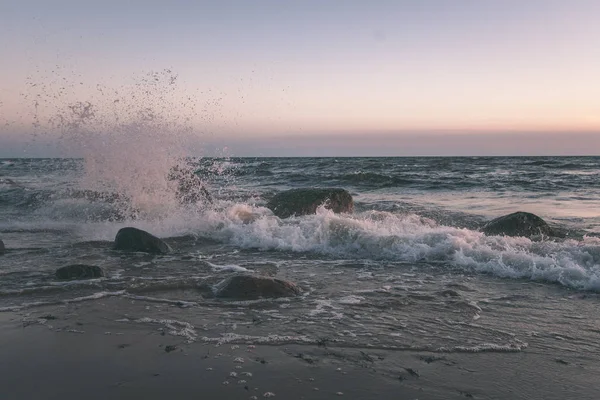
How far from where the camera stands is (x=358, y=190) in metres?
22.0

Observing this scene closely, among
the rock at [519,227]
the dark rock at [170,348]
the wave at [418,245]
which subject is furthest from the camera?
the rock at [519,227]

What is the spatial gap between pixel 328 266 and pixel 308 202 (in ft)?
16.3

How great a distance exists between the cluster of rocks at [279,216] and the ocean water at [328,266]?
22 centimetres

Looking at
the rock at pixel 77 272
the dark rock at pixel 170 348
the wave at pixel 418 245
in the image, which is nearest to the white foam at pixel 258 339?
the dark rock at pixel 170 348

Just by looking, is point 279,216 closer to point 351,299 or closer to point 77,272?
point 77,272

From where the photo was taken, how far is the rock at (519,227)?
31.3ft

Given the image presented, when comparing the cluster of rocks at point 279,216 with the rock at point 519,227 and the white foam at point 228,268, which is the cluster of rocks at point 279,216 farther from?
the white foam at point 228,268

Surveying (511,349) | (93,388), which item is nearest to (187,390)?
(93,388)

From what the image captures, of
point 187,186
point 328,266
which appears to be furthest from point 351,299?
point 187,186

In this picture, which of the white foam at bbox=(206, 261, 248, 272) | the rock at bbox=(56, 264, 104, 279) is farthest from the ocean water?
the rock at bbox=(56, 264, 104, 279)

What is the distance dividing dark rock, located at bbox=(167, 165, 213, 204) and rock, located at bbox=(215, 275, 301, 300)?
24.7ft

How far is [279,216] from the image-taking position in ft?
40.8

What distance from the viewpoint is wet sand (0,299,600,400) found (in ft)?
10.8

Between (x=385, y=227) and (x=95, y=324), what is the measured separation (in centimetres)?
634
